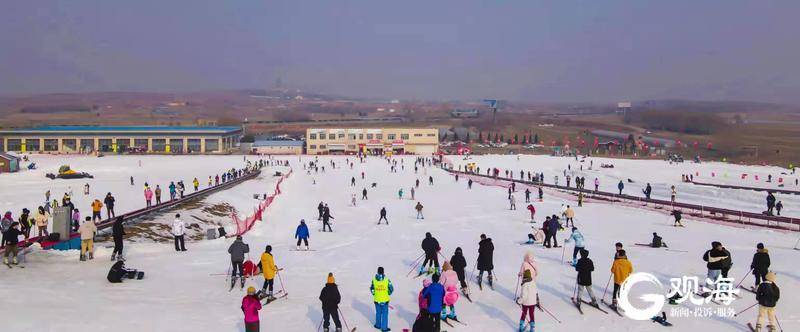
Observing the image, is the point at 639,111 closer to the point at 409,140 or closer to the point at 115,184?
the point at 409,140

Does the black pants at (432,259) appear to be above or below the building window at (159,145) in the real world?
above

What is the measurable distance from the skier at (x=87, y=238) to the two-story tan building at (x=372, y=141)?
89902 mm

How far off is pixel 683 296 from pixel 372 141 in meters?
96.6

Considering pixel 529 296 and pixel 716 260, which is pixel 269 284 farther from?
pixel 716 260

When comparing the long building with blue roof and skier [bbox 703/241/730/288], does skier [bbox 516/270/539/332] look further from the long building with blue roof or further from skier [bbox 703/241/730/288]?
the long building with blue roof

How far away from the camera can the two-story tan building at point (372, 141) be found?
4183 inches

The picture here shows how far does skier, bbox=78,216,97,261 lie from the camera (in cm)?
1485

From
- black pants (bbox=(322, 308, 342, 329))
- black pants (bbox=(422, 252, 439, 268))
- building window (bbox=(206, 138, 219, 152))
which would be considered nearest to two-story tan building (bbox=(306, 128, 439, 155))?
building window (bbox=(206, 138, 219, 152))

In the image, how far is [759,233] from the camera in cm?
Answer: 2211

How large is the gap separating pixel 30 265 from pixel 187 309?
517 cm

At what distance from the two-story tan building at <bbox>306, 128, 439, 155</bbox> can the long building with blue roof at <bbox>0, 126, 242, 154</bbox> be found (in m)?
14.3

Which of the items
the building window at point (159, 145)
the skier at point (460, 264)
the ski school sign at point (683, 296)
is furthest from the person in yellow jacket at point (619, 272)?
the building window at point (159, 145)

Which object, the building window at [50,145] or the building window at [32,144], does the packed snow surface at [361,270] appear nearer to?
the building window at [50,145]

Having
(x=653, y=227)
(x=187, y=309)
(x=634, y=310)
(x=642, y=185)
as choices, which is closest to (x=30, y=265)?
(x=187, y=309)
